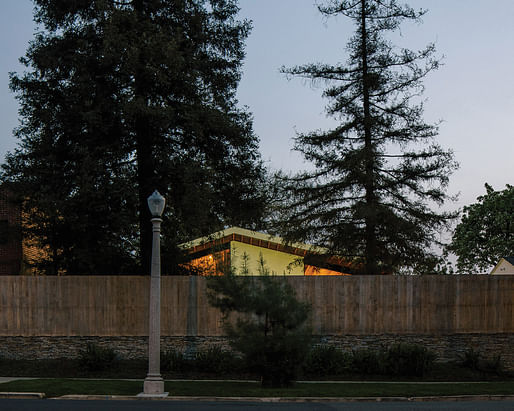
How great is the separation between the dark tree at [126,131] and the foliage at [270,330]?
16.5 ft

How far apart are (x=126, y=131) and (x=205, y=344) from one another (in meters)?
7.10

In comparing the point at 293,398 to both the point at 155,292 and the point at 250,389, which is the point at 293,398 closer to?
the point at 250,389

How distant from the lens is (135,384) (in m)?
16.2

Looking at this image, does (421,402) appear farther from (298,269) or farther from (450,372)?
(298,269)

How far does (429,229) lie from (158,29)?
1203 cm

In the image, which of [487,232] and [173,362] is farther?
[487,232]

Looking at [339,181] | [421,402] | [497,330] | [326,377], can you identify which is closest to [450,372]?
[497,330]

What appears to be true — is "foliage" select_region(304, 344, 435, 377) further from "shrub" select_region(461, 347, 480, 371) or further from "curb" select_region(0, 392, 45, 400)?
"curb" select_region(0, 392, 45, 400)

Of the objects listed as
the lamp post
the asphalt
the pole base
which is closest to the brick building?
the asphalt

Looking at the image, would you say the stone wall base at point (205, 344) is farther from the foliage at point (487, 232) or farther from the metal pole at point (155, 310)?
the foliage at point (487, 232)

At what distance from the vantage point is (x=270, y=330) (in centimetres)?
1576

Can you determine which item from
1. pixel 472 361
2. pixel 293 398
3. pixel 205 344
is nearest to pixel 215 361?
pixel 205 344

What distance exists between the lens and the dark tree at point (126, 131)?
65.7ft

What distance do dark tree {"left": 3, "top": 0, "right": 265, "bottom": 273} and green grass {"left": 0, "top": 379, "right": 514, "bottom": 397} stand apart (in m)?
5.61
